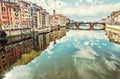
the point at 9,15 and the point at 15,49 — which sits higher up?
the point at 9,15

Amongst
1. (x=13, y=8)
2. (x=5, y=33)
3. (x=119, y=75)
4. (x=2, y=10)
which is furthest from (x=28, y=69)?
(x=13, y=8)

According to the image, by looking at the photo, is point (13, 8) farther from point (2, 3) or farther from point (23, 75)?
point (23, 75)

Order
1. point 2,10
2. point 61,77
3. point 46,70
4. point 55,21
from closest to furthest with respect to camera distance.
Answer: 1. point 61,77
2. point 46,70
3. point 2,10
4. point 55,21

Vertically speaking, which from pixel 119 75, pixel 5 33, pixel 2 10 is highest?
pixel 2 10

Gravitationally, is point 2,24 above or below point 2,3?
below

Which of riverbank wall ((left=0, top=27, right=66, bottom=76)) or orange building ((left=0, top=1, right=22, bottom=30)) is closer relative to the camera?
riverbank wall ((left=0, top=27, right=66, bottom=76))

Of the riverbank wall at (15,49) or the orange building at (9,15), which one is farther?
the orange building at (9,15)

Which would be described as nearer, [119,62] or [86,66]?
[86,66]

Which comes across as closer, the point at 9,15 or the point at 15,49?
the point at 15,49

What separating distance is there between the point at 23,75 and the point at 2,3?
1557 inches

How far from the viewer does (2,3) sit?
162 ft

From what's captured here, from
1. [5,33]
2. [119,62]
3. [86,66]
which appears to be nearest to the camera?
[86,66]

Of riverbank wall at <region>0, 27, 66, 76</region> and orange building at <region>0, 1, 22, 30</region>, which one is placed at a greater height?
orange building at <region>0, 1, 22, 30</region>

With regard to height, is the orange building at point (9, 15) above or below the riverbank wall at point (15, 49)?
above
